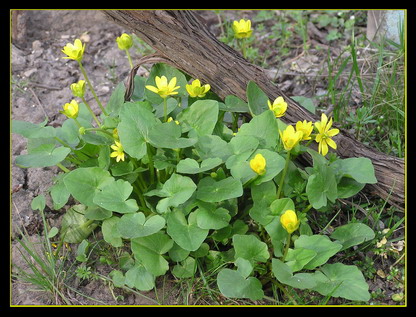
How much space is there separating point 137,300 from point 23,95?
1543mm

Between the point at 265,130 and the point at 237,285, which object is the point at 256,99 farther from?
the point at 237,285

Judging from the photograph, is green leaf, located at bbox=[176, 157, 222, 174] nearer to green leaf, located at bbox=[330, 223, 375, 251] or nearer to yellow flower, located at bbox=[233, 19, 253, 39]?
green leaf, located at bbox=[330, 223, 375, 251]

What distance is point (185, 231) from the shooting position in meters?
2.16

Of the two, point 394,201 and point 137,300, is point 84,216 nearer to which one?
point 137,300

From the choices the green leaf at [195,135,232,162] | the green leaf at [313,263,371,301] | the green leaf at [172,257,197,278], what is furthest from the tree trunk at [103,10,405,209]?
the green leaf at [172,257,197,278]

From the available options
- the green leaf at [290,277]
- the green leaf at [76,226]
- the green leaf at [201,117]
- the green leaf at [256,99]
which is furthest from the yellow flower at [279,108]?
the green leaf at [76,226]

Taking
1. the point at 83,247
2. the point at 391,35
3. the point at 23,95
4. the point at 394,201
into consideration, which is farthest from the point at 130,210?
the point at 391,35

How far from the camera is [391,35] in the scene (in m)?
3.28

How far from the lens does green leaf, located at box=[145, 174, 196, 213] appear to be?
211 centimetres

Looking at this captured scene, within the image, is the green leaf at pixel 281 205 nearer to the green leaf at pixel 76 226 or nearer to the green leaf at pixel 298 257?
the green leaf at pixel 298 257

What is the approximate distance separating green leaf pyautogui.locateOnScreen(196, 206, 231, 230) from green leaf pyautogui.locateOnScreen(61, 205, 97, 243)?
0.56m

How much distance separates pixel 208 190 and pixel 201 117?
0.34 metres

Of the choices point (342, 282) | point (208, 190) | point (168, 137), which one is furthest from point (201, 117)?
point (342, 282)

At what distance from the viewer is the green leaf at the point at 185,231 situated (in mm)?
2107
